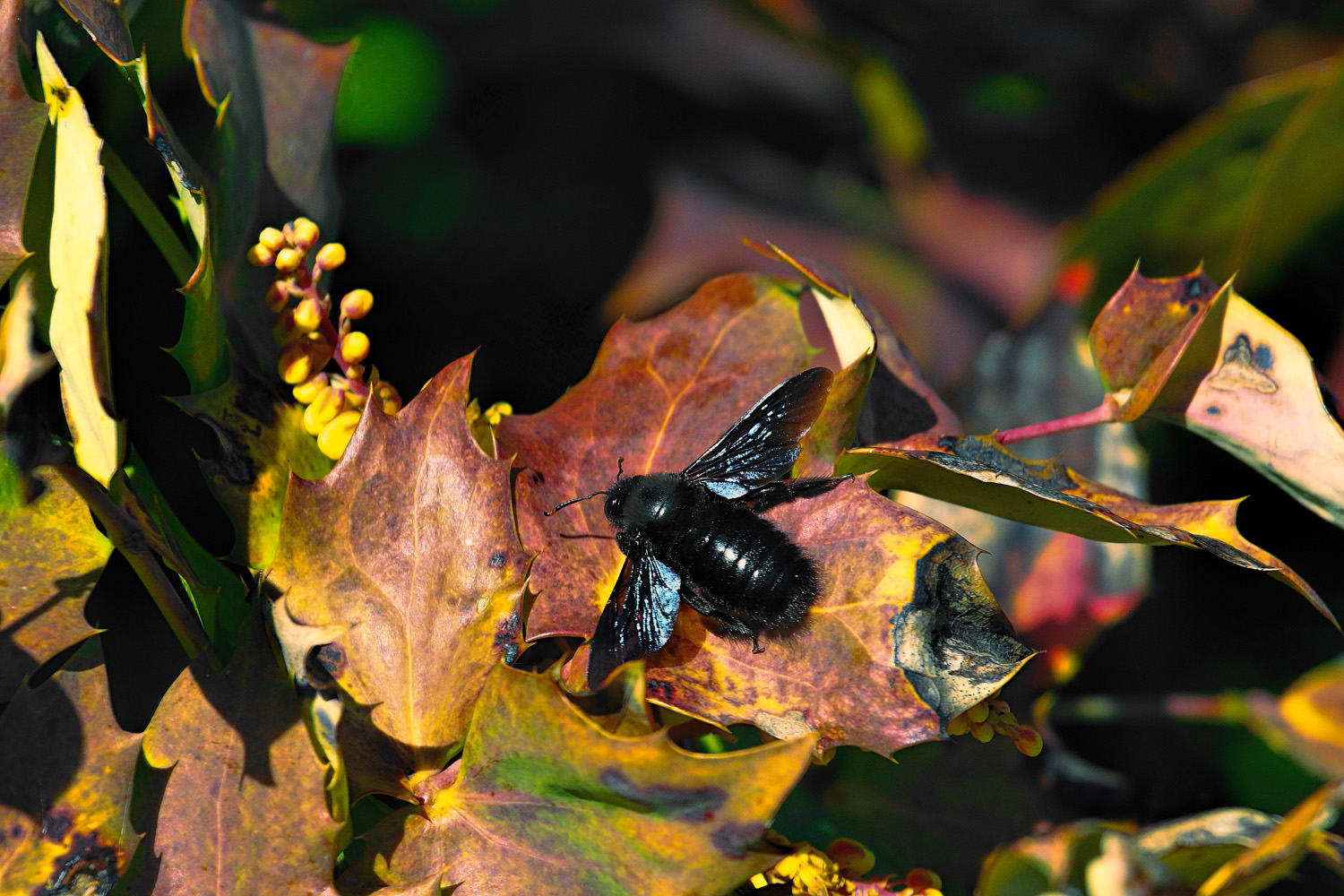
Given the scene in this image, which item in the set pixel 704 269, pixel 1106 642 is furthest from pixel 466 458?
pixel 704 269

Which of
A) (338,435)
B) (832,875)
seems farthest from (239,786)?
(832,875)

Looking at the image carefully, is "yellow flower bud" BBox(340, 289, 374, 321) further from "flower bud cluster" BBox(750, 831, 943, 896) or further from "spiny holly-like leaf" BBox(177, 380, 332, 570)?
"flower bud cluster" BBox(750, 831, 943, 896)

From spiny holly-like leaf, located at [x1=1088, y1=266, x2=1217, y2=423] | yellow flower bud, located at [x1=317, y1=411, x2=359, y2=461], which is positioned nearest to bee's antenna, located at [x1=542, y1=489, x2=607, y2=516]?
yellow flower bud, located at [x1=317, y1=411, x2=359, y2=461]

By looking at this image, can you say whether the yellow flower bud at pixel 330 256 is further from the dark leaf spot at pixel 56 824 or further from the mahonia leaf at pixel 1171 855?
the mahonia leaf at pixel 1171 855

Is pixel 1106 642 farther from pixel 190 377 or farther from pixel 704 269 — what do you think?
pixel 190 377

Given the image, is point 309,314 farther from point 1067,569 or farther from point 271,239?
point 1067,569
